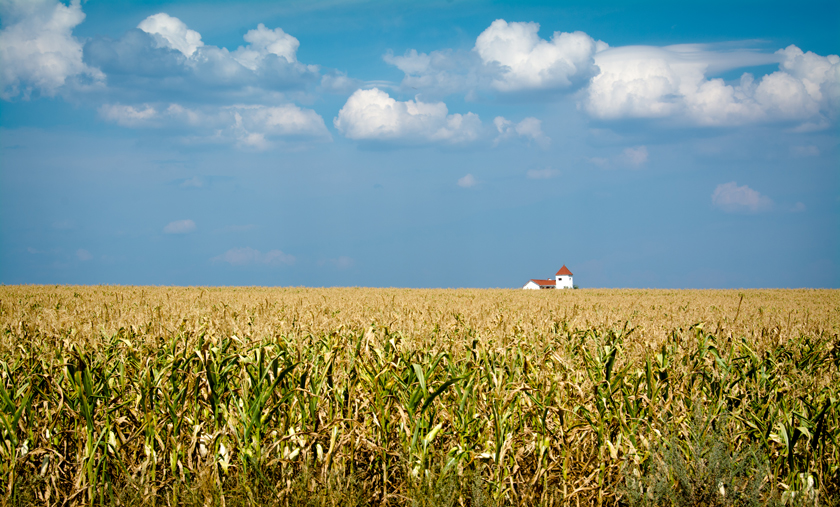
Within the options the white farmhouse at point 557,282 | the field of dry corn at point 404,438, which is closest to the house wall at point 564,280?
the white farmhouse at point 557,282

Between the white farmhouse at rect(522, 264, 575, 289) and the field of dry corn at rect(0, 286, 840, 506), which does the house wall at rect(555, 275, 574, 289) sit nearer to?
the white farmhouse at rect(522, 264, 575, 289)

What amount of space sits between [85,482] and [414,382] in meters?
3.05

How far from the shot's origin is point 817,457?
14.8 feet

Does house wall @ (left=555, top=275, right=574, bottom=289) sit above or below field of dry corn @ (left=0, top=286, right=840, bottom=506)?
above

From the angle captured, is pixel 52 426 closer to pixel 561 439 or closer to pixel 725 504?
pixel 561 439

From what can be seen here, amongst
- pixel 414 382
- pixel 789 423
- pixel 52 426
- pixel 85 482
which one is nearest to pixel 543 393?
pixel 414 382

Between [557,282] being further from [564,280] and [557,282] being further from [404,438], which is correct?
[404,438]

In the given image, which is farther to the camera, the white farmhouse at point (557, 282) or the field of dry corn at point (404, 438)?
the white farmhouse at point (557, 282)

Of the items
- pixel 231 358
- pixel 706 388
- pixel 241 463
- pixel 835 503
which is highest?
pixel 231 358

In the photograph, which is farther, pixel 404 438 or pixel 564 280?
pixel 564 280

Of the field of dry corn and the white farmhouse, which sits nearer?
the field of dry corn

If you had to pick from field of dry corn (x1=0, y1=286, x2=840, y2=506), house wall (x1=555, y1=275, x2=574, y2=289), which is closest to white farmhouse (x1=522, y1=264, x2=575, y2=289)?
house wall (x1=555, y1=275, x2=574, y2=289)

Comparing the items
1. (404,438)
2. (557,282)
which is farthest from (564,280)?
(404,438)

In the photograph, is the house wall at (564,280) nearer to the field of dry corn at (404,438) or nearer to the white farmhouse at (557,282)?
the white farmhouse at (557,282)
